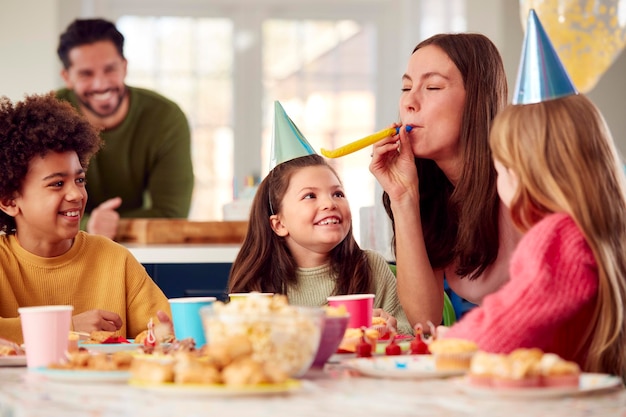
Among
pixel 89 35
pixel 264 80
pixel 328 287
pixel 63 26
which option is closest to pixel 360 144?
pixel 328 287

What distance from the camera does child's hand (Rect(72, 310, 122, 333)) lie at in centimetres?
160

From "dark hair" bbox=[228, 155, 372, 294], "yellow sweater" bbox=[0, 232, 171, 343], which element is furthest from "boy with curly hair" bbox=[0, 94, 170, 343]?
"dark hair" bbox=[228, 155, 372, 294]

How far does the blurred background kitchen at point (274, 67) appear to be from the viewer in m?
5.66

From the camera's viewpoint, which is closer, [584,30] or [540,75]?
[540,75]

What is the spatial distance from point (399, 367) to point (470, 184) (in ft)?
2.78

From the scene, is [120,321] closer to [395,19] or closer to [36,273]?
[36,273]

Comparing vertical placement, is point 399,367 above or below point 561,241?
below

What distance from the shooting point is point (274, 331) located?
946mm

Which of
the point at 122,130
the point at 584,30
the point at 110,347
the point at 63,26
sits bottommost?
the point at 110,347

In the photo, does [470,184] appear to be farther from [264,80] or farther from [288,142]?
[264,80]

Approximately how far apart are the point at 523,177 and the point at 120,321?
0.80 meters

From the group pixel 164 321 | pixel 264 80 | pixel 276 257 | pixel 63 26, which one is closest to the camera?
pixel 164 321

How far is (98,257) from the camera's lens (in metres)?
1.87

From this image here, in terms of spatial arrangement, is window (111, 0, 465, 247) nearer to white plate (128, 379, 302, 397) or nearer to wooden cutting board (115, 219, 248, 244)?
wooden cutting board (115, 219, 248, 244)
